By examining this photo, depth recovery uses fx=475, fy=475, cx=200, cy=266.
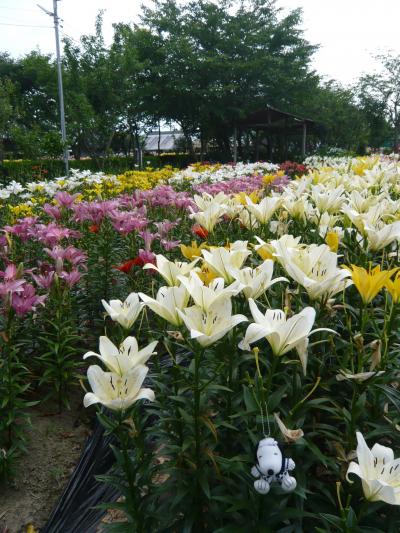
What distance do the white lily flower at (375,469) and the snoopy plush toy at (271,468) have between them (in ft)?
0.38

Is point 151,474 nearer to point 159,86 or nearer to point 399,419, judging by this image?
point 399,419

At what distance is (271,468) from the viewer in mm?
907

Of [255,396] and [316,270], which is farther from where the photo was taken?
[316,270]

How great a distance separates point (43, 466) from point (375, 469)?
1745mm

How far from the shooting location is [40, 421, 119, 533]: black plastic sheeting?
5.73 feet

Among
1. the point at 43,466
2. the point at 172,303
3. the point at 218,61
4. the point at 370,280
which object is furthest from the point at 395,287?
the point at 218,61

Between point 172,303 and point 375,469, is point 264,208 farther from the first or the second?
point 375,469

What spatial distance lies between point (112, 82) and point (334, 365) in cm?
2199

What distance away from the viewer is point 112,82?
2133 centimetres

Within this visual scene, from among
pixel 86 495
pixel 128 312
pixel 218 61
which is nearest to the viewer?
pixel 128 312

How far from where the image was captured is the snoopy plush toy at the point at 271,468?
2.98 feet

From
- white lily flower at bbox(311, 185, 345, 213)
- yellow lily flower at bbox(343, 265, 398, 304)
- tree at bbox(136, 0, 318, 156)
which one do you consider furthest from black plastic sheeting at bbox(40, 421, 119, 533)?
tree at bbox(136, 0, 318, 156)

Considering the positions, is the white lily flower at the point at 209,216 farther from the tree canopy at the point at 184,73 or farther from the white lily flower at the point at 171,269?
the tree canopy at the point at 184,73

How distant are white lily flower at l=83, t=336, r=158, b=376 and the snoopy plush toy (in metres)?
0.35
